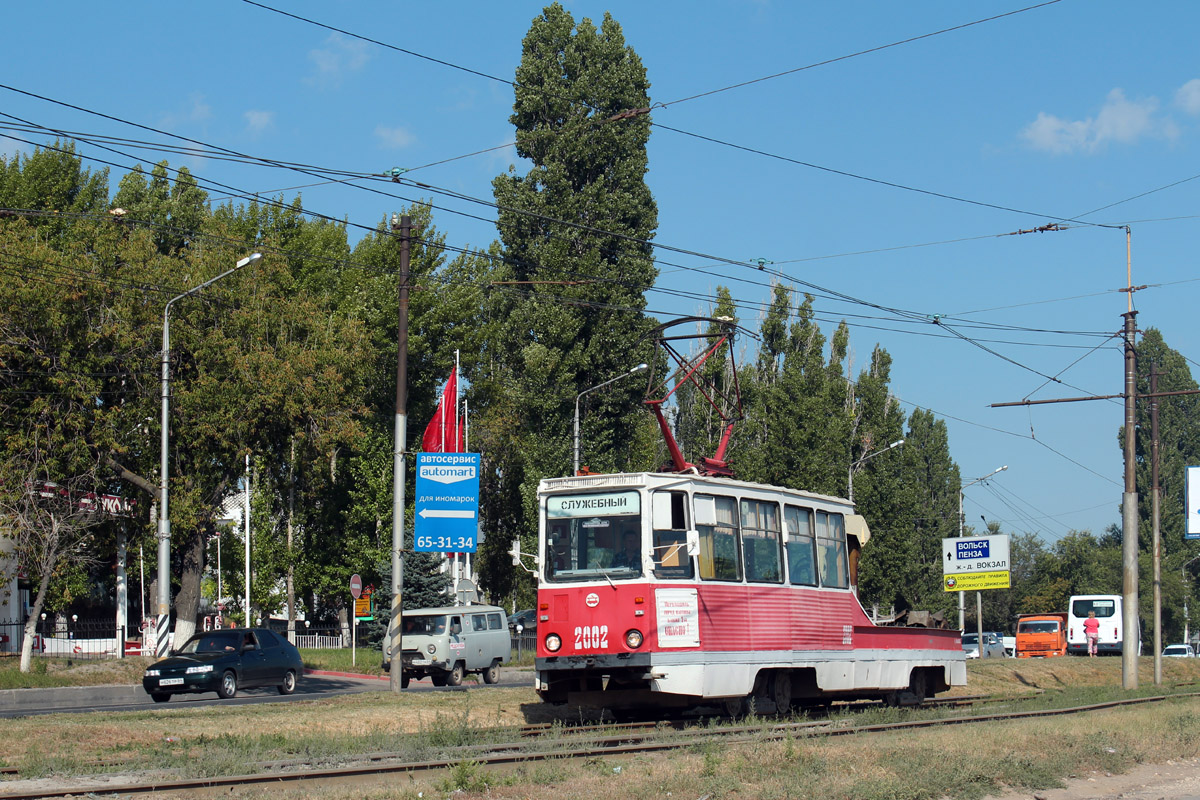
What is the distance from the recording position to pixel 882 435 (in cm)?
6234

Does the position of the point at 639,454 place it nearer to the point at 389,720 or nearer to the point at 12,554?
the point at 12,554

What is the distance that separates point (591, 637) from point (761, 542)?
3127 mm

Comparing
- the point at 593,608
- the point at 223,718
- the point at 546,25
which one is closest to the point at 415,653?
the point at 223,718

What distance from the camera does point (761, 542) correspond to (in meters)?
18.4

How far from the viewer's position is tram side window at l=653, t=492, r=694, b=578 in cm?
1669

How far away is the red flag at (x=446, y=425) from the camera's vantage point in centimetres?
3222

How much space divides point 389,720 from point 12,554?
18665mm

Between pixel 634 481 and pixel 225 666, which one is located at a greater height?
pixel 634 481

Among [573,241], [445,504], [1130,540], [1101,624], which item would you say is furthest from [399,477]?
[1101,624]

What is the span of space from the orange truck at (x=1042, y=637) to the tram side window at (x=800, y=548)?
40.8m

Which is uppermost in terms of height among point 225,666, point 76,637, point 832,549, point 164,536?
point 164,536

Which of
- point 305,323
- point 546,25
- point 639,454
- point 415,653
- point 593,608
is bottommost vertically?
point 415,653

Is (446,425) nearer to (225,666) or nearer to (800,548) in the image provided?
(225,666)

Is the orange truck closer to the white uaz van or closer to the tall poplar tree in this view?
the tall poplar tree
